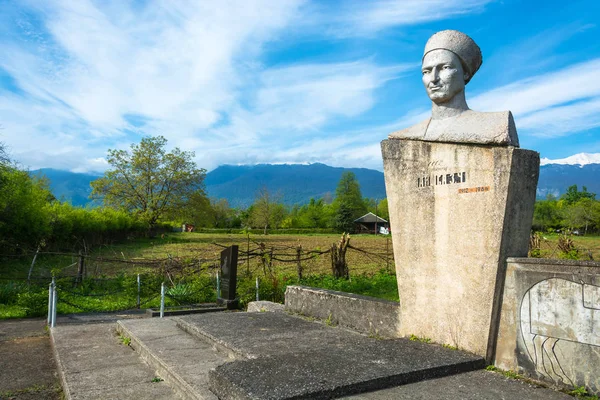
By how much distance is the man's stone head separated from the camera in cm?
442

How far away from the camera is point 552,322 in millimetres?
3533

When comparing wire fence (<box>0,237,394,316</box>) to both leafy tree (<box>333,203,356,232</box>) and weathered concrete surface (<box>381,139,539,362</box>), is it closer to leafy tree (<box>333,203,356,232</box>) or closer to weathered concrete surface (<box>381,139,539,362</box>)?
weathered concrete surface (<box>381,139,539,362</box>)

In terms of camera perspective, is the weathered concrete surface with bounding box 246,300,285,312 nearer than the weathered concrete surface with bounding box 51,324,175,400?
No

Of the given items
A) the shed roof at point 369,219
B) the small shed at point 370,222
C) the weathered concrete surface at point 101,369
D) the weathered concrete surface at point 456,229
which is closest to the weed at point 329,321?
the weathered concrete surface at point 456,229

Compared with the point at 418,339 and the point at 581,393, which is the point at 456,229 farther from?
the point at 581,393

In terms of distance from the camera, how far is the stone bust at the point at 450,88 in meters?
4.26

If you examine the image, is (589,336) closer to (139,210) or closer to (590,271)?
(590,271)

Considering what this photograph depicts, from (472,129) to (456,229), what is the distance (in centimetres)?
94

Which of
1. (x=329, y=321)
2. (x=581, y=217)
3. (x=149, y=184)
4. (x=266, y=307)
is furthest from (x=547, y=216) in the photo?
(x=329, y=321)

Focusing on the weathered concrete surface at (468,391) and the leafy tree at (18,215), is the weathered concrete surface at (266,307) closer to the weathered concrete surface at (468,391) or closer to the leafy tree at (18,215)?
the weathered concrete surface at (468,391)

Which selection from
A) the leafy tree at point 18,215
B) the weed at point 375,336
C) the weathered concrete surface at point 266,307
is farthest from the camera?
the leafy tree at point 18,215

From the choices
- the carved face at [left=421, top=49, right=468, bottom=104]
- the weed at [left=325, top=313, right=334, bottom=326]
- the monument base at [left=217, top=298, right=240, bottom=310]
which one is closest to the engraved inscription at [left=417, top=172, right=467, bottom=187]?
the carved face at [left=421, top=49, right=468, bottom=104]

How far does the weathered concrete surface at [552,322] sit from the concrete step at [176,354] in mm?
2571

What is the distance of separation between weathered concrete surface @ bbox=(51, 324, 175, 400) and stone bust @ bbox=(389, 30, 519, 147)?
372cm
